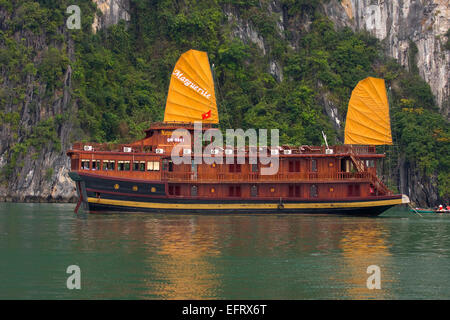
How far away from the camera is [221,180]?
3503cm

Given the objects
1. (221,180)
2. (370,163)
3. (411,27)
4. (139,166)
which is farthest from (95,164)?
(411,27)

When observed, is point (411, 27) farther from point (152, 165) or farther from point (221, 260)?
point (221, 260)

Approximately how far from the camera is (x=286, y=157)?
35.4 meters

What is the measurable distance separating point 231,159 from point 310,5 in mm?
37733

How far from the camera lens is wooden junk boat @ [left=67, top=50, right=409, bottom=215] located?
34.0m

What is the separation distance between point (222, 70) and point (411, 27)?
66.4ft

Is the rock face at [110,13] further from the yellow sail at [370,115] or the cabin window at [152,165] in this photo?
the yellow sail at [370,115]

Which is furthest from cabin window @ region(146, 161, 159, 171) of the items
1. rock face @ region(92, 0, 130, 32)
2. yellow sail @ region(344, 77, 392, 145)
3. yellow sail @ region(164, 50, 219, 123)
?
rock face @ region(92, 0, 130, 32)

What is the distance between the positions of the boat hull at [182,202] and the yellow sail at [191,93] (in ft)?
17.4

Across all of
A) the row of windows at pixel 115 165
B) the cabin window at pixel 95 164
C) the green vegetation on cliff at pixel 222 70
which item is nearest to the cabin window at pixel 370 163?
the row of windows at pixel 115 165
